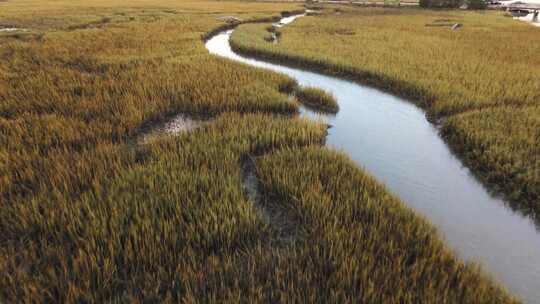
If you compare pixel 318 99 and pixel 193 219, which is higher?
pixel 318 99

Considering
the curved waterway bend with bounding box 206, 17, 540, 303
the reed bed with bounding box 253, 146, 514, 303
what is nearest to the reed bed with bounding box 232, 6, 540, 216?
the curved waterway bend with bounding box 206, 17, 540, 303

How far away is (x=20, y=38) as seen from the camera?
1334 cm

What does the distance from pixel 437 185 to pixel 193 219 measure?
137 inches

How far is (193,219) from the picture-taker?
2707mm

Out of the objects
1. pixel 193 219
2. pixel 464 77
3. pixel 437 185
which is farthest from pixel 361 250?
pixel 464 77

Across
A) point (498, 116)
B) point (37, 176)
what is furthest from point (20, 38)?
point (498, 116)

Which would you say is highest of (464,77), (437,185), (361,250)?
(464,77)

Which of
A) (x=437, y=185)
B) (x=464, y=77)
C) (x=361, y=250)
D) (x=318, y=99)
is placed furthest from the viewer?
(x=464, y=77)

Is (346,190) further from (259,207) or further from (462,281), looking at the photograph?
(462,281)

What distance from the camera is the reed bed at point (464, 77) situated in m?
4.30

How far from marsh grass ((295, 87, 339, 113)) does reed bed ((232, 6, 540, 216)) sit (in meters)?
2.15

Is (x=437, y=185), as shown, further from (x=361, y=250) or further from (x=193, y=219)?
(x=193, y=219)

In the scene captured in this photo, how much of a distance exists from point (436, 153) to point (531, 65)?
25.7 feet

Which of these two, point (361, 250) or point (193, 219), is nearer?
point (361, 250)
